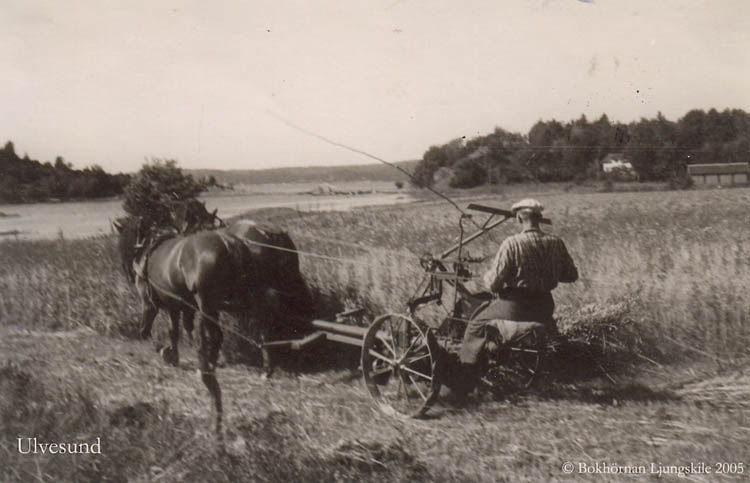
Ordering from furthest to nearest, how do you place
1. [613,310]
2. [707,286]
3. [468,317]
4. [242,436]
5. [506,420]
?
[707,286], [613,310], [468,317], [506,420], [242,436]

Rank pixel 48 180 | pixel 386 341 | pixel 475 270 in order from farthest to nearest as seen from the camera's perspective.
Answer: pixel 475 270 → pixel 48 180 → pixel 386 341

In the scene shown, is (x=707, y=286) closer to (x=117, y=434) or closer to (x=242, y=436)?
Answer: (x=242, y=436)

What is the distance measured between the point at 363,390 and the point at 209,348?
1.41 m

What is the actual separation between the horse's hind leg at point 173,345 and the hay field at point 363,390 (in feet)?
0.44

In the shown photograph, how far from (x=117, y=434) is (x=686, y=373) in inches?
170

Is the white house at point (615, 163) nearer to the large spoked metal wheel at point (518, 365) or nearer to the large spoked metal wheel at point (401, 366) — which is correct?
the large spoked metal wheel at point (518, 365)

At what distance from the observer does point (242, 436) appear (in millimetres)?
4090

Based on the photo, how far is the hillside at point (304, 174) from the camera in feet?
16.1

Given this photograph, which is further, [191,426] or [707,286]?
[707,286]

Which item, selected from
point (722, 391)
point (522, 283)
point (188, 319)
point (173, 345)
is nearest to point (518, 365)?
point (522, 283)

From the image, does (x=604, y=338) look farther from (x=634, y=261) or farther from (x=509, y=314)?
(x=634, y=261)

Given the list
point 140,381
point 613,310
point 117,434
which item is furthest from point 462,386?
point 140,381

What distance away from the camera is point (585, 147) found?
6.12m

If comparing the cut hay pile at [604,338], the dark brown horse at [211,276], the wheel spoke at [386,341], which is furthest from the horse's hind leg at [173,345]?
the cut hay pile at [604,338]
